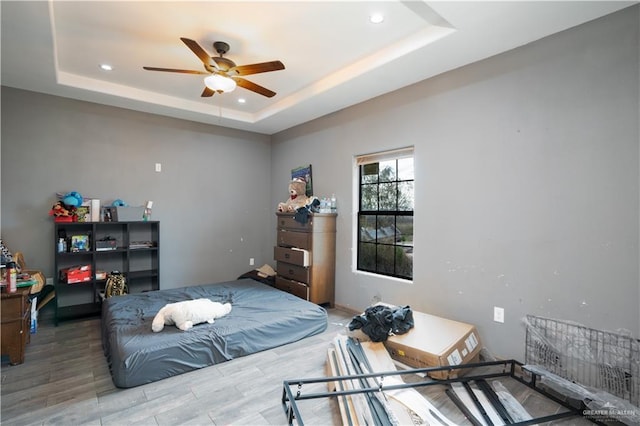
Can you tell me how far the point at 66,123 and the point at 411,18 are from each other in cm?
398

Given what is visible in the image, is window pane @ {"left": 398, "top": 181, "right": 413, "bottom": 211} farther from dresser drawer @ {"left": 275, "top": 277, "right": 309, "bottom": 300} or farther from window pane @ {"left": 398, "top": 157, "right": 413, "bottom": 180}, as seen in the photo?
dresser drawer @ {"left": 275, "top": 277, "right": 309, "bottom": 300}

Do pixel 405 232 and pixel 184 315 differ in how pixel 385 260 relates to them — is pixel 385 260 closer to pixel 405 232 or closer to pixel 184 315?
pixel 405 232

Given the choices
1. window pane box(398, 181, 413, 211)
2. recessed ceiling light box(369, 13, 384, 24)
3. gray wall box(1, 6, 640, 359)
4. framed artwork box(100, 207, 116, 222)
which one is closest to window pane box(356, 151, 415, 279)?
window pane box(398, 181, 413, 211)

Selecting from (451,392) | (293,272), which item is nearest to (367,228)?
(293,272)

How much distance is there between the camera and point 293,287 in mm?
4031

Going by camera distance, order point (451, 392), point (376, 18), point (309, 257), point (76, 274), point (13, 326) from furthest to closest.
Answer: point (309, 257) → point (76, 274) → point (13, 326) → point (376, 18) → point (451, 392)

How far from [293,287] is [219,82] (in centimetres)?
256

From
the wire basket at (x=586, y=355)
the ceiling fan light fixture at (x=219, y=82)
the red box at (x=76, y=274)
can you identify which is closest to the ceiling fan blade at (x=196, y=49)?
the ceiling fan light fixture at (x=219, y=82)

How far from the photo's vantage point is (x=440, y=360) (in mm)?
2252

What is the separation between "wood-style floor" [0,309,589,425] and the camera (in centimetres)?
184

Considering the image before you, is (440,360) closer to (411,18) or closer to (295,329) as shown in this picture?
(295,329)

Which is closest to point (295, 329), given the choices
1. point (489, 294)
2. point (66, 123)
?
point (489, 294)

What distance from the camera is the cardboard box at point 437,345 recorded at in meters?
2.29

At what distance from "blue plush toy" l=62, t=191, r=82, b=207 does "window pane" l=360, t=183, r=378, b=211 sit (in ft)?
11.0
